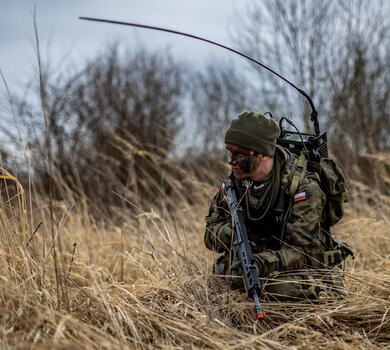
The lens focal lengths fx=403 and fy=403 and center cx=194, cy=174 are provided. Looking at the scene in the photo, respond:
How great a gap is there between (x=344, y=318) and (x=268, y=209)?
652 mm

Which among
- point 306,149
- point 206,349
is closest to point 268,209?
point 306,149

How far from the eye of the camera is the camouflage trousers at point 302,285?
206 cm

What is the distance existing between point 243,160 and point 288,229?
0.44 m

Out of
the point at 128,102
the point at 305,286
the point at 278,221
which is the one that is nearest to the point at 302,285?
the point at 305,286

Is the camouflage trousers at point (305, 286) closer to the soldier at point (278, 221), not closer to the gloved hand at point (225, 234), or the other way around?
the soldier at point (278, 221)

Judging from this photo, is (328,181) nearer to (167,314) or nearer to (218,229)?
(218,229)

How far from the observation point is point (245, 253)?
1991mm

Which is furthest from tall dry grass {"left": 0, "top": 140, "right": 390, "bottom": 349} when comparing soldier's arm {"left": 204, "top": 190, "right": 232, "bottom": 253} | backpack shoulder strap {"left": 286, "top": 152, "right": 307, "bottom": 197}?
backpack shoulder strap {"left": 286, "top": 152, "right": 307, "bottom": 197}

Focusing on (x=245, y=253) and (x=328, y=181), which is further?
(x=328, y=181)

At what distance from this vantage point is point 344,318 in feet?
6.42

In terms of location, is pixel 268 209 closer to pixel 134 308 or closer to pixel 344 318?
pixel 344 318

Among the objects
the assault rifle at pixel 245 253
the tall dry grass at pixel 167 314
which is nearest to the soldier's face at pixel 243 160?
the assault rifle at pixel 245 253

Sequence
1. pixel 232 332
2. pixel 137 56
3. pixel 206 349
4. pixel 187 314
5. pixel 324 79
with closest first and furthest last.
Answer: pixel 206 349, pixel 232 332, pixel 187 314, pixel 324 79, pixel 137 56

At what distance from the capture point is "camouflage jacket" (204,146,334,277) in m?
2.07
